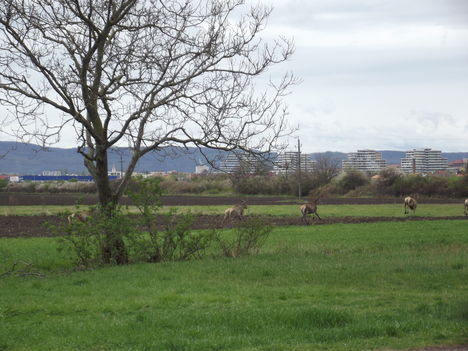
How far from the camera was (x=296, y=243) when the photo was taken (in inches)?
1128

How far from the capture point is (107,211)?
68.6 feet

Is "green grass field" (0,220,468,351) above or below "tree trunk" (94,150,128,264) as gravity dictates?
below

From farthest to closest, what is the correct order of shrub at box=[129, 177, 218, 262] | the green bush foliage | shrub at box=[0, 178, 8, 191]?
1. shrub at box=[0, 178, 8, 191]
2. shrub at box=[129, 177, 218, 262]
3. the green bush foliage

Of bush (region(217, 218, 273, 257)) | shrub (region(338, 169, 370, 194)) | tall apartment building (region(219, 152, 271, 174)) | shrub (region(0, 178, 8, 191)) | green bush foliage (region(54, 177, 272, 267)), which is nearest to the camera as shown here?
green bush foliage (region(54, 177, 272, 267))

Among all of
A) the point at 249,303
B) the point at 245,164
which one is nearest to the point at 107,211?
the point at 245,164

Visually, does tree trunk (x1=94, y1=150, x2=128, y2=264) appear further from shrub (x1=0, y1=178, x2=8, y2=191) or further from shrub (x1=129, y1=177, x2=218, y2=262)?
shrub (x1=0, y1=178, x2=8, y2=191)

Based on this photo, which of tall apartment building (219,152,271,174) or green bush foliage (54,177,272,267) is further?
tall apartment building (219,152,271,174)

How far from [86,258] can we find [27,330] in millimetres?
9887

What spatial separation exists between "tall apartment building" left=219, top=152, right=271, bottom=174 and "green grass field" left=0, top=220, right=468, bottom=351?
2.98 meters

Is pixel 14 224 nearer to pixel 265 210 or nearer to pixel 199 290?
pixel 265 210

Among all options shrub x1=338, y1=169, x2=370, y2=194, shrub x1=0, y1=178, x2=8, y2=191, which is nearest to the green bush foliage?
shrub x1=338, y1=169, x2=370, y2=194

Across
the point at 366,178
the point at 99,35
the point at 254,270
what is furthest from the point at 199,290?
the point at 366,178

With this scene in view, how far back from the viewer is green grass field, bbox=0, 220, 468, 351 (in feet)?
33.1

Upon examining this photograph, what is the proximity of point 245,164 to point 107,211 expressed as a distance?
15.5 feet
